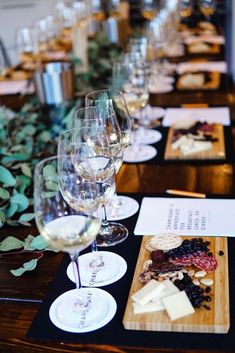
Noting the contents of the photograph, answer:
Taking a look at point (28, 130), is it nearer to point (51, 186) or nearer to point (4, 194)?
point (4, 194)

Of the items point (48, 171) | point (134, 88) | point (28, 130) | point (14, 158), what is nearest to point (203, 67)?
point (134, 88)

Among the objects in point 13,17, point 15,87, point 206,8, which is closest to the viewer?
point 15,87

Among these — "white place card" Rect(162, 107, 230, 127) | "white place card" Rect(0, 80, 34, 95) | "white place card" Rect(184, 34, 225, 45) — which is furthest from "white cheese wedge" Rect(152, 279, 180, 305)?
"white place card" Rect(184, 34, 225, 45)

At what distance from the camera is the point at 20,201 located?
1.21 m

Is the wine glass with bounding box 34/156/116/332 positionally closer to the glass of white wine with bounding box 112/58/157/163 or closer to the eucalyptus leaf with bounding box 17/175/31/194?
the eucalyptus leaf with bounding box 17/175/31/194

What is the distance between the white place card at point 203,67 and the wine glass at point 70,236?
6.25 ft

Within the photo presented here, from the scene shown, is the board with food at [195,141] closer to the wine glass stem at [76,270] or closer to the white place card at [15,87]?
the wine glass stem at [76,270]

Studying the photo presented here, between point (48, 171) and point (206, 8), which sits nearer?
point (48, 171)

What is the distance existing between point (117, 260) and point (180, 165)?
552 millimetres

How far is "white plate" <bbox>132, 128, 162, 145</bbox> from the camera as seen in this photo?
1608mm

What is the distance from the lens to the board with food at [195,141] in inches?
57.0

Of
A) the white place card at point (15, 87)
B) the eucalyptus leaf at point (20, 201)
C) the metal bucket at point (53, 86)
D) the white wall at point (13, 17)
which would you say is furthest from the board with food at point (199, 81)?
the white wall at point (13, 17)

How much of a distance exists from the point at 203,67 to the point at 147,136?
118 centimetres

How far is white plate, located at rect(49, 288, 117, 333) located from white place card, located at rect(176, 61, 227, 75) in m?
1.91
